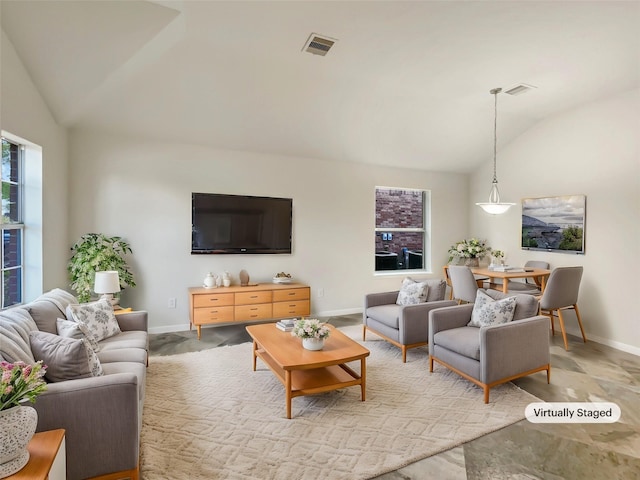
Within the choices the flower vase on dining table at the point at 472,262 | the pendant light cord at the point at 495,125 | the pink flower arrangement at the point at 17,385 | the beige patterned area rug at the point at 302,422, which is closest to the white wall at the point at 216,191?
the flower vase on dining table at the point at 472,262

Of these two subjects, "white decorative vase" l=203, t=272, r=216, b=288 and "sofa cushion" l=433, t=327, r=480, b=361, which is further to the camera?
"white decorative vase" l=203, t=272, r=216, b=288

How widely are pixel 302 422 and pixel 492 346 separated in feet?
5.10

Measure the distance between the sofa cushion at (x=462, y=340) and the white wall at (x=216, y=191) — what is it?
248 centimetres

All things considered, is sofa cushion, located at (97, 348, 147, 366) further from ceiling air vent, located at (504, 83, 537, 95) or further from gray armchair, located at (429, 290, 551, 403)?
ceiling air vent, located at (504, 83, 537, 95)

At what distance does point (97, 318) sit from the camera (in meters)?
2.90

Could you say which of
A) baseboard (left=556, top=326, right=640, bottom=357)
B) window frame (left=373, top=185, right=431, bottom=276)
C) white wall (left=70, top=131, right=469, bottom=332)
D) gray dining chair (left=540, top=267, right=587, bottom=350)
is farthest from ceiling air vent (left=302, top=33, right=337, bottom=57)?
baseboard (left=556, top=326, right=640, bottom=357)

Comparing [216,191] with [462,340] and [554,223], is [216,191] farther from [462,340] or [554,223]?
[554,223]

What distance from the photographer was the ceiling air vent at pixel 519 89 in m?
3.93

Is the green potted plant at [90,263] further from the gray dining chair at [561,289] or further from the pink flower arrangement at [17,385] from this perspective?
the gray dining chair at [561,289]

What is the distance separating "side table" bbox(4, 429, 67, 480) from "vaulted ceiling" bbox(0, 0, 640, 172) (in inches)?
109

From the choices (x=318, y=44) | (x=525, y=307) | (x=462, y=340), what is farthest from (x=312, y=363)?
(x=318, y=44)

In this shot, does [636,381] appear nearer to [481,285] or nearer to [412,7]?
[481,285]

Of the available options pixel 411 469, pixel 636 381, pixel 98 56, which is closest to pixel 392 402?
pixel 411 469

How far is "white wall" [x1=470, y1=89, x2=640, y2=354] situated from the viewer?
3992mm
